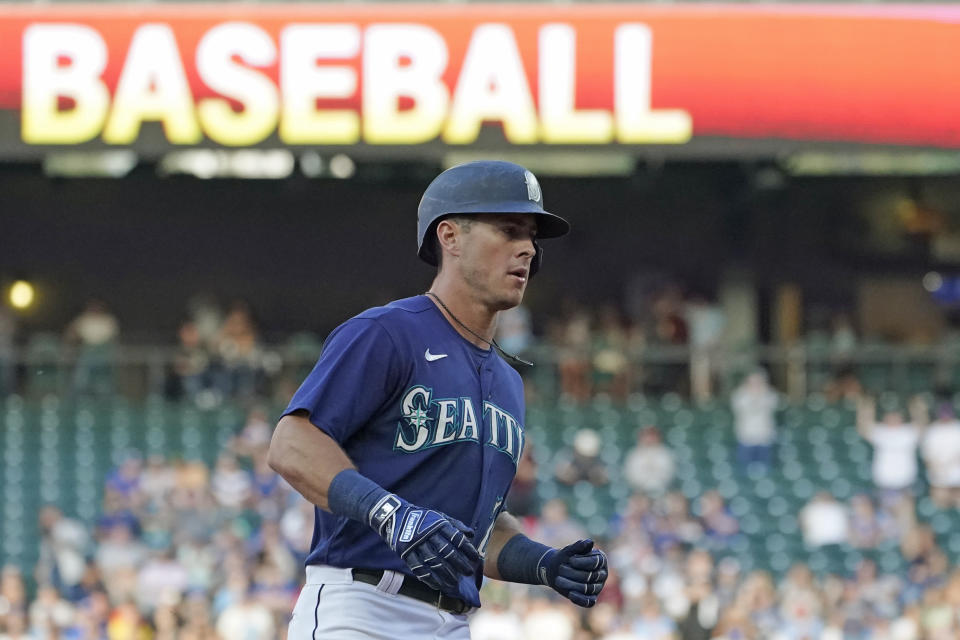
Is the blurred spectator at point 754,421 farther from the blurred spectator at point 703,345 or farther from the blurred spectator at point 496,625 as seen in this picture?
the blurred spectator at point 496,625

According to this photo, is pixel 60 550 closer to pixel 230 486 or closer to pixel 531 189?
pixel 230 486

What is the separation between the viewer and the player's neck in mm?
3822

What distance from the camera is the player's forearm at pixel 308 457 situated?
3508 mm

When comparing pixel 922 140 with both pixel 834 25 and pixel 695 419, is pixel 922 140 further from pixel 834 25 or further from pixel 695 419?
pixel 695 419

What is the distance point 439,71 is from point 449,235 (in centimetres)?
1383

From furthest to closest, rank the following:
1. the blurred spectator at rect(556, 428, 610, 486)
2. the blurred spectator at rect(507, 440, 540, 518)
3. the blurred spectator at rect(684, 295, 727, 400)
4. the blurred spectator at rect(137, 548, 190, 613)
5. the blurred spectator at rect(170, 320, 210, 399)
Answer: the blurred spectator at rect(684, 295, 727, 400)
the blurred spectator at rect(170, 320, 210, 399)
the blurred spectator at rect(556, 428, 610, 486)
the blurred spectator at rect(507, 440, 540, 518)
the blurred spectator at rect(137, 548, 190, 613)

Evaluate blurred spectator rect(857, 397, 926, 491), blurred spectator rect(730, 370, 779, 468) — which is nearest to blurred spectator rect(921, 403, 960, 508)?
blurred spectator rect(857, 397, 926, 491)

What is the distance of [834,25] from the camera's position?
1770 centimetres

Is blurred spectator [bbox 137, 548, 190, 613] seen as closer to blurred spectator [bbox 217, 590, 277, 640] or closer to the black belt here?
blurred spectator [bbox 217, 590, 277, 640]

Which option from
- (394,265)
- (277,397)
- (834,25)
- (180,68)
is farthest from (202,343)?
(834,25)

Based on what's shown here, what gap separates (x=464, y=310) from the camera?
384 centimetres

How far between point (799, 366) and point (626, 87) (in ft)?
11.7

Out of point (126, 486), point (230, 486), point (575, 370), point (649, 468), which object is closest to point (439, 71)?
point (575, 370)

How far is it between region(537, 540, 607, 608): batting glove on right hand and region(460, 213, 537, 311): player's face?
0.59 m
